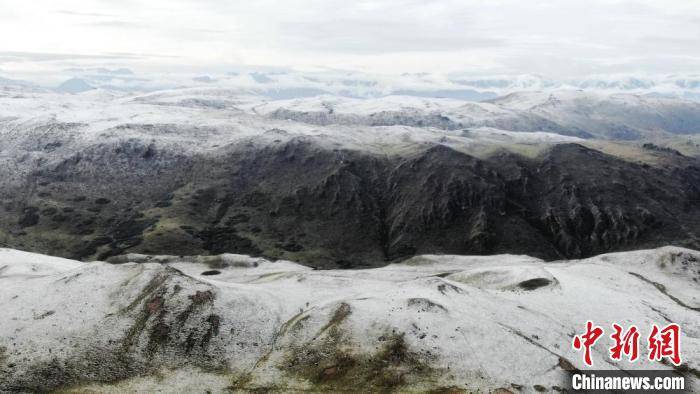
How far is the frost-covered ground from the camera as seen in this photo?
60.9m

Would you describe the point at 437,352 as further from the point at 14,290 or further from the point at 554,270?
the point at 14,290

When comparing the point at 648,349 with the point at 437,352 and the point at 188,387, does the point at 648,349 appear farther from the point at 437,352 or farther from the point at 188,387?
the point at 188,387

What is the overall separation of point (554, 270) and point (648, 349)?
47760mm

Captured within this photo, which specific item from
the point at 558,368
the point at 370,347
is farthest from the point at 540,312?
the point at 370,347

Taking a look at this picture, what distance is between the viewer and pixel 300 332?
243 ft

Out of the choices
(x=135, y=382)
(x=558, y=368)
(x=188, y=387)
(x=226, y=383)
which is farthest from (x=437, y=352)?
(x=135, y=382)

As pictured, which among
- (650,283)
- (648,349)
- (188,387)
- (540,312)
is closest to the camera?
(188,387)

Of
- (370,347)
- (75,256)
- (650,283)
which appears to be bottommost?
(75,256)

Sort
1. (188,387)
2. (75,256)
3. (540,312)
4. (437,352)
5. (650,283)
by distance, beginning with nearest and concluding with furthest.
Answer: (188,387) < (437,352) < (540,312) < (650,283) < (75,256)

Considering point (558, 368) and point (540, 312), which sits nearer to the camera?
point (558, 368)

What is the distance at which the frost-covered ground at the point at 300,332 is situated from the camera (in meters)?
60.9

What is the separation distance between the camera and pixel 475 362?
62.3 m

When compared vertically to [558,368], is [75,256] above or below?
below

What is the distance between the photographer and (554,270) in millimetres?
120312
